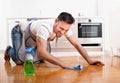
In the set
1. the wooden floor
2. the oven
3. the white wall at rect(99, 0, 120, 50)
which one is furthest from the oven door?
the wooden floor

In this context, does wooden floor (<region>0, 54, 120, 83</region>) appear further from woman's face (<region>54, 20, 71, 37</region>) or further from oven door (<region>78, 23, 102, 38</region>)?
oven door (<region>78, 23, 102, 38</region>)

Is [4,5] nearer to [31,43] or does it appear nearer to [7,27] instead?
[7,27]

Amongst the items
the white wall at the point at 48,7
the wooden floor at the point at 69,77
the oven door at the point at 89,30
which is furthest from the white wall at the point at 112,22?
the wooden floor at the point at 69,77

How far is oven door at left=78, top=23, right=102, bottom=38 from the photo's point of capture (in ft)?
14.6

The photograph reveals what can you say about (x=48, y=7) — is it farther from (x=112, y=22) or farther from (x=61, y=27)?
(x=61, y=27)

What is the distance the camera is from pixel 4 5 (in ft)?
16.4

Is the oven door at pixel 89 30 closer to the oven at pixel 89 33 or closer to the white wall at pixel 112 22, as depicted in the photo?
the oven at pixel 89 33

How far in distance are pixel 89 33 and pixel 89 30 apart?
0.05 m

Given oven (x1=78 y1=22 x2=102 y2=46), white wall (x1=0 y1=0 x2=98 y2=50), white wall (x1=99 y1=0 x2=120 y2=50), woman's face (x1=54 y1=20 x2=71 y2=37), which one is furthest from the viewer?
white wall (x1=0 y1=0 x2=98 y2=50)

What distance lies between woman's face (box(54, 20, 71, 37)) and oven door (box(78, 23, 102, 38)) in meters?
2.32

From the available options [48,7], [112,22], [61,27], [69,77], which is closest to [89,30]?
[112,22]

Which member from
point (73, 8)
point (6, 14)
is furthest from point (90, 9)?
point (6, 14)

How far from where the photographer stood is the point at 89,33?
447 cm

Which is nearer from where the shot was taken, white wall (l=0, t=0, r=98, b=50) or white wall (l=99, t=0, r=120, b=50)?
white wall (l=99, t=0, r=120, b=50)
